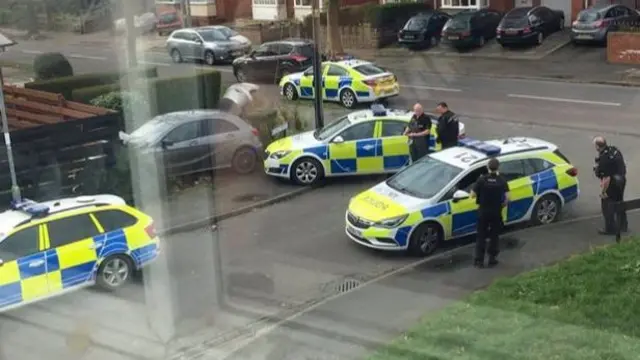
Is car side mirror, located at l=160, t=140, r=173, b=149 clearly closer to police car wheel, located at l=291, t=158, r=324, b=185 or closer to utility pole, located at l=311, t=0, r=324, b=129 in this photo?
police car wheel, located at l=291, t=158, r=324, b=185

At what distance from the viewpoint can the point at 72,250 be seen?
2.25 meters

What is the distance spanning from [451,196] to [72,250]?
1.89 m

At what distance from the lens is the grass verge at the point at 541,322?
184 cm

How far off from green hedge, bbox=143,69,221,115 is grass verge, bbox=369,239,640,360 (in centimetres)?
83

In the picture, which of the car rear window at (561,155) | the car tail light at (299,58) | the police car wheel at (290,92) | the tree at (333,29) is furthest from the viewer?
the car tail light at (299,58)

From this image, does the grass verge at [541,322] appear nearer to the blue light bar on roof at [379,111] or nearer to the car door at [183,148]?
the car door at [183,148]

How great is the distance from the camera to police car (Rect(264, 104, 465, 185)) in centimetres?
461

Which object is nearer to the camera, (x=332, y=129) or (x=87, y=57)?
(x=87, y=57)

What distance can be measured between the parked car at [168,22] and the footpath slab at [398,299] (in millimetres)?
807

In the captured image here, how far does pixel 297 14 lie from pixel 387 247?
1.63 metres

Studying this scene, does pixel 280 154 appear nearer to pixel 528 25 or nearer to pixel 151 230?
pixel 151 230

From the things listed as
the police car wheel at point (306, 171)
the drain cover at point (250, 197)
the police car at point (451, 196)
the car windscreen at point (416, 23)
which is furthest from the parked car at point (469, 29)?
the drain cover at point (250, 197)

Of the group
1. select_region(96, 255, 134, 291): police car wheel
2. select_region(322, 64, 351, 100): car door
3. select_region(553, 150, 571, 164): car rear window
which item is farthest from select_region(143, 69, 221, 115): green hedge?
select_region(322, 64, 351, 100): car door

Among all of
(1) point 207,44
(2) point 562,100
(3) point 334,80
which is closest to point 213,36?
(1) point 207,44
